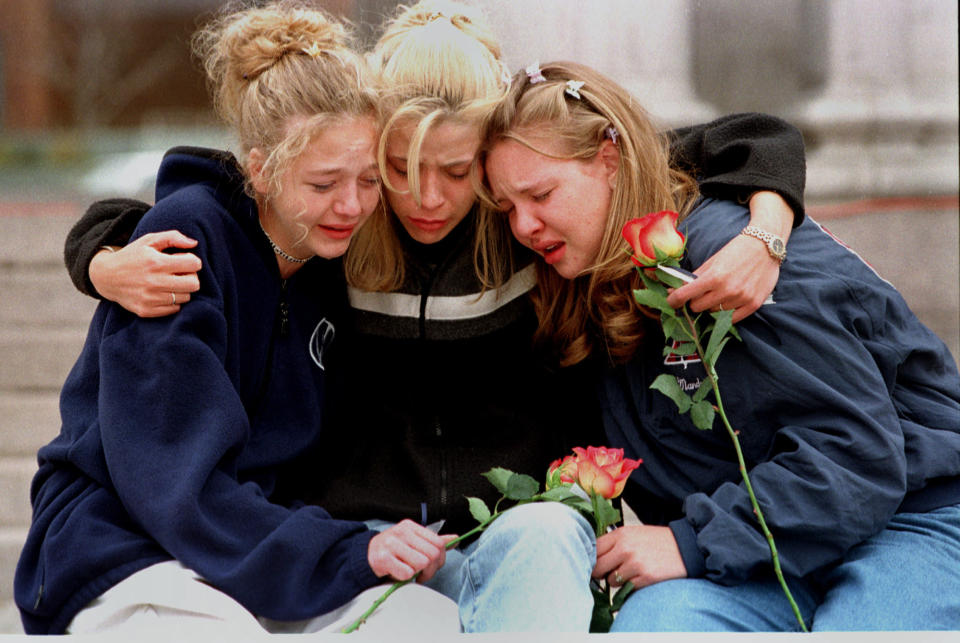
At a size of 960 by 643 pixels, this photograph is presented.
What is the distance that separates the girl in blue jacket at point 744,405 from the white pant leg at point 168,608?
0.63 m

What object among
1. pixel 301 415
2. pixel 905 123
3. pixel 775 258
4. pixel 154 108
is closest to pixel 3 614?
pixel 301 415

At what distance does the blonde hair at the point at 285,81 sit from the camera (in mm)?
1949

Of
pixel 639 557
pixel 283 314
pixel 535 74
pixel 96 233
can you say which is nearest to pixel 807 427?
pixel 639 557

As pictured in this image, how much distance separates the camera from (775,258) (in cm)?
190

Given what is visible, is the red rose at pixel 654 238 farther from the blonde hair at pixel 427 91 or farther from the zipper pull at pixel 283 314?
the zipper pull at pixel 283 314

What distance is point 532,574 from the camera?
1.68 m

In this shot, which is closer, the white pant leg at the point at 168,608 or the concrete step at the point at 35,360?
the white pant leg at the point at 168,608

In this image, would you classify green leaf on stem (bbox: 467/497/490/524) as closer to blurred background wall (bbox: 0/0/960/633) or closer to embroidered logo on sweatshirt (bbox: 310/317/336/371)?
embroidered logo on sweatshirt (bbox: 310/317/336/371)

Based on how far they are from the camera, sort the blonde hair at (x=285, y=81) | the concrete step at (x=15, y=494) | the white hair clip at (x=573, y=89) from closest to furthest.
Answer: the blonde hair at (x=285, y=81)
the white hair clip at (x=573, y=89)
the concrete step at (x=15, y=494)

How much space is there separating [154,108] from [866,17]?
129 inches

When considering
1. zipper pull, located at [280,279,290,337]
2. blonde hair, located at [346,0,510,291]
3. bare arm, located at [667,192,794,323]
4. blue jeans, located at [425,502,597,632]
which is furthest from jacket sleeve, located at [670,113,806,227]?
zipper pull, located at [280,279,290,337]

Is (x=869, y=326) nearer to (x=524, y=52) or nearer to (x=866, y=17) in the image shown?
(x=524, y=52)

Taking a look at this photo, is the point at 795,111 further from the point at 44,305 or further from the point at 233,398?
the point at 44,305

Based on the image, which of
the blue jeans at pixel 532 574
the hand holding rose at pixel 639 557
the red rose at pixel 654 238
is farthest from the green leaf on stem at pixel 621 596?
the red rose at pixel 654 238
